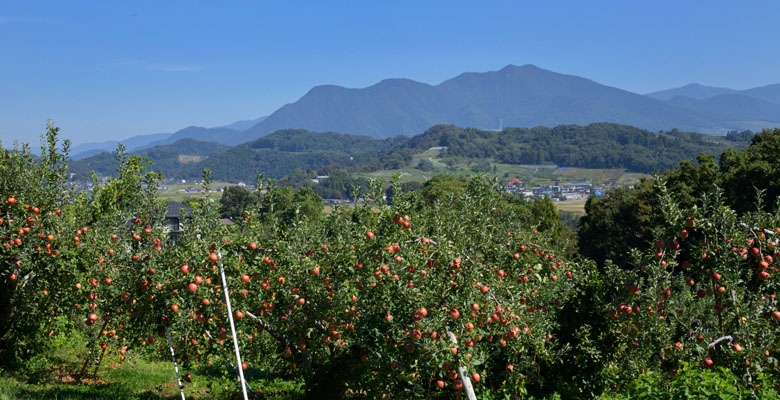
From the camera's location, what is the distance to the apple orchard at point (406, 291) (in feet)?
18.0

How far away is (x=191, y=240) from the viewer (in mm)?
6309

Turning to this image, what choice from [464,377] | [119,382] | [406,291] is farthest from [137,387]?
[464,377]

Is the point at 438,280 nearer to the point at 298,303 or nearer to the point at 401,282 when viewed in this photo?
the point at 401,282

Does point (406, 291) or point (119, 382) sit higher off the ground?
point (406, 291)

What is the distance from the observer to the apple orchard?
5.48m

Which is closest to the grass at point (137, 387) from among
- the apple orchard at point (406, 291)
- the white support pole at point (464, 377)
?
the apple orchard at point (406, 291)

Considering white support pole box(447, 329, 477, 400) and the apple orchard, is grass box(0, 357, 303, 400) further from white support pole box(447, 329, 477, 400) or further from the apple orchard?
white support pole box(447, 329, 477, 400)

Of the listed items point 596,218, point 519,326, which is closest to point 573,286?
point 519,326

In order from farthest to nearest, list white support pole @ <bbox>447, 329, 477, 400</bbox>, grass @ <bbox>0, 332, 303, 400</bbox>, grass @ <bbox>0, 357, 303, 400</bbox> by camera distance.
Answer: grass @ <bbox>0, 332, 303, 400</bbox>
grass @ <bbox>0, 357, 303, 400</bbox>
white support pole @ <bbox>447, 329, 477, 400</bbox>

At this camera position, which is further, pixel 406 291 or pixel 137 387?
pixel 137 387

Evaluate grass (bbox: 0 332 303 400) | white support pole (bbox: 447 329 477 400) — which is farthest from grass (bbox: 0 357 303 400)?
white support pole (bbox: 447 329 477 400)

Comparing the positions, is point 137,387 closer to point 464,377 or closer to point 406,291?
point 406,291

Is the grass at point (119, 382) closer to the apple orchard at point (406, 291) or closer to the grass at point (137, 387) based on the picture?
the grass at point (137, 387)

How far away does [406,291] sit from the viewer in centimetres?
547
